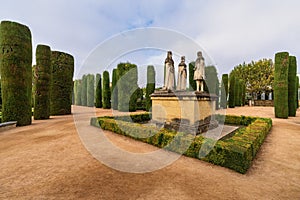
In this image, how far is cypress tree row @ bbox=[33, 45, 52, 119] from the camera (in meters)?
11.2

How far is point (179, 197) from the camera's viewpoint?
2598 millimetres

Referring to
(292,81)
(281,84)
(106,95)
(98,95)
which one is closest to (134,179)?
(281,84)

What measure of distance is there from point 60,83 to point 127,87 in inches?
280

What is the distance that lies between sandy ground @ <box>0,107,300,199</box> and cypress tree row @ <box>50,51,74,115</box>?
10.3 metres

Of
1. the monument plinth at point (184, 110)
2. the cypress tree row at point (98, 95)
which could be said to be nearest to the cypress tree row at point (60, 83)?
the cypress tree row at point (98, 95)

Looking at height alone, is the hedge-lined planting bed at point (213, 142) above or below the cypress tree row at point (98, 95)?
below

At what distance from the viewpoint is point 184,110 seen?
7.07 metres

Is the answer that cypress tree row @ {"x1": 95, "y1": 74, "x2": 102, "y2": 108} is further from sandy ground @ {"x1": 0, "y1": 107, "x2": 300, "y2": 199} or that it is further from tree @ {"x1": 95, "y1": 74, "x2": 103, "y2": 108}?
sandy ground @ {"x1": 0, "y1": 107, "x2": 300, "y2": 199}

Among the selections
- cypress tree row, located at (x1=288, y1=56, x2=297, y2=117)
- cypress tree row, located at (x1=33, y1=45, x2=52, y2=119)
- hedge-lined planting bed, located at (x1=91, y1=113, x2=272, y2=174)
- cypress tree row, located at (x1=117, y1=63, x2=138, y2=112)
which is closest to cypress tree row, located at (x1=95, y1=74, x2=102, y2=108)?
cypress tree row, located at (x1=117, y1=63, x2=138, y2=112)

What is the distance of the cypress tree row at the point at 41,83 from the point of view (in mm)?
11203

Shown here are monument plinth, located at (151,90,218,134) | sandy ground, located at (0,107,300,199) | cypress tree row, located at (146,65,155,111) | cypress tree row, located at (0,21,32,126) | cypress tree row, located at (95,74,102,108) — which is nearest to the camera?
sandy ground, located at (0,107,300,199)

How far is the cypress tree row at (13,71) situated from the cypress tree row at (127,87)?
987 centimetres

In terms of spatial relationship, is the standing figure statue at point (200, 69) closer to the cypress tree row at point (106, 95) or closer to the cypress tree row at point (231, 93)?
the cypress tree row at point (106, 95)

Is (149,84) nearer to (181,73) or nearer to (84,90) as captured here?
(181,73)
